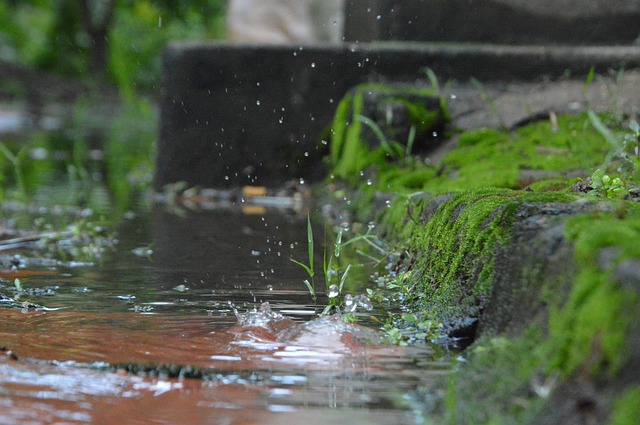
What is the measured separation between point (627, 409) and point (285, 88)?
175 inches

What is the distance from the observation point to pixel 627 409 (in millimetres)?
1287

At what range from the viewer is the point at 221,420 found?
1.65 metres

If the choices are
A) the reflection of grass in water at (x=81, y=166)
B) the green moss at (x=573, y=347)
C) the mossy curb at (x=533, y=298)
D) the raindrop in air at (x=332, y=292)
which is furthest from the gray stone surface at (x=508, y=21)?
the green moss at (x=573, y=347)

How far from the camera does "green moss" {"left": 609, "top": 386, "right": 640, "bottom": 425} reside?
4.18ft

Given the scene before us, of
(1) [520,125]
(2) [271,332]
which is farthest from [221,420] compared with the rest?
(1) [520,125]

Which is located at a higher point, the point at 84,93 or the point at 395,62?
the point at 84,93

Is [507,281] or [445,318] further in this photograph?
[445,318]

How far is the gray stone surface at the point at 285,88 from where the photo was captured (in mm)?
5383

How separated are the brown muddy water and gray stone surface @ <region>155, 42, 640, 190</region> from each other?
7.29 ft

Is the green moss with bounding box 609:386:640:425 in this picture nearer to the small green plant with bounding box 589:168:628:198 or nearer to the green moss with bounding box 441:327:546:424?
the green moss with bounding box 441:327:546:424

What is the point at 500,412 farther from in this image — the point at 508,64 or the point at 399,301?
the point at 508,64

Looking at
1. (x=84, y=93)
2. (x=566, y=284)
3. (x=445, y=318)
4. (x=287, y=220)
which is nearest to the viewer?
(x=566, y=284)

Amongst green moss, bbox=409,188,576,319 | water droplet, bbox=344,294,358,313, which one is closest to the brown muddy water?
water droplet, bbox=344,294,358,313

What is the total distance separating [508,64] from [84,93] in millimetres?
17653
